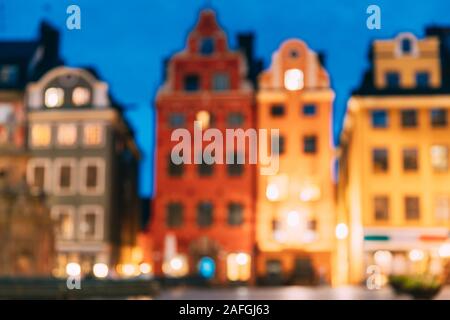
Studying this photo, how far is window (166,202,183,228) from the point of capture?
51844mm

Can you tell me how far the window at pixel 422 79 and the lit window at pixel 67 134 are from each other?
2188 centimetres

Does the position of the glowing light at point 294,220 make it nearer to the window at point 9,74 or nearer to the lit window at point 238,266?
the lit window at point 238,266

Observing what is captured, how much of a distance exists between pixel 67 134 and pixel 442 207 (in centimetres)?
2401

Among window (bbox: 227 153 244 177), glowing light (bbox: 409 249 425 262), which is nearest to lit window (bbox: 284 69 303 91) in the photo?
window (bbox: 227 153 244 177)

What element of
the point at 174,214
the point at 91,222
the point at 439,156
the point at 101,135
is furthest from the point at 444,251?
the point at 101,135

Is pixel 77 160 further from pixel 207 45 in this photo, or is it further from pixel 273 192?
pixel 273 192

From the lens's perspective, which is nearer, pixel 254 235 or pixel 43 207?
pixel 43 207

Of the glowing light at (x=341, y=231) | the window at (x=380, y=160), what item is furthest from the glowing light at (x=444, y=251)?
the glowing light at (x=341, y=231)

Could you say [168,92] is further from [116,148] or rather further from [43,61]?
[43,61]

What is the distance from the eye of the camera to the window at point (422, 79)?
161 feet

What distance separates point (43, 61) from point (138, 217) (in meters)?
14.2

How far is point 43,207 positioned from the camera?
122ft
